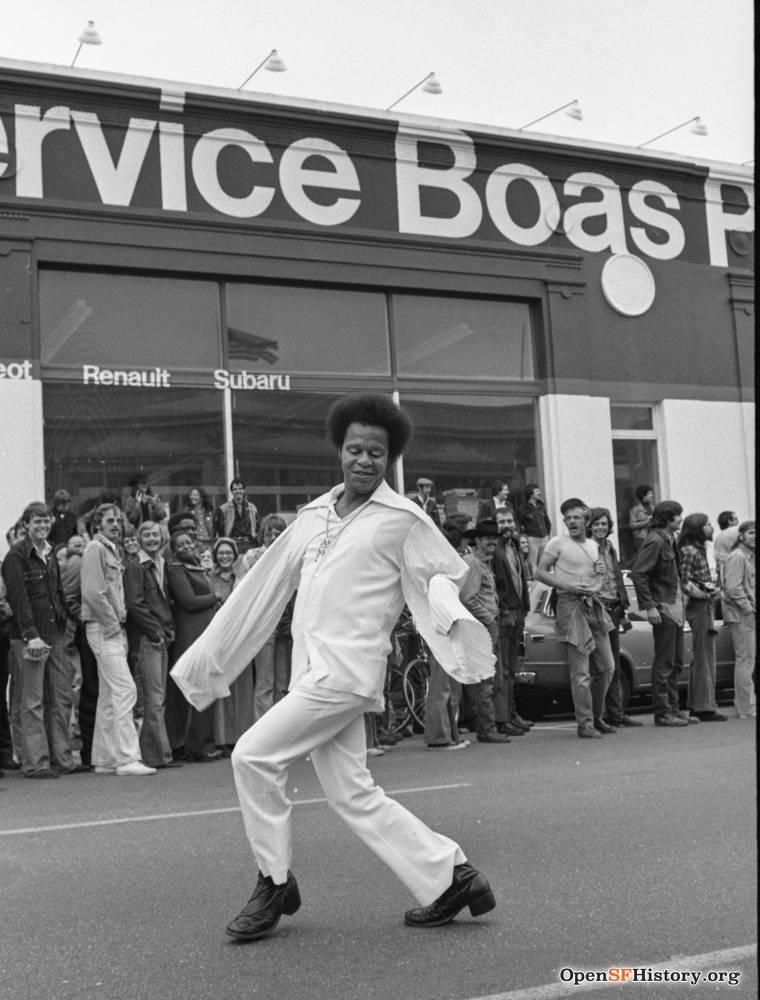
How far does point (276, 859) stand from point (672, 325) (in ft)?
52.8

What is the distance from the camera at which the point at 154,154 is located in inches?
647

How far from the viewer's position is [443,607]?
5.03 metres

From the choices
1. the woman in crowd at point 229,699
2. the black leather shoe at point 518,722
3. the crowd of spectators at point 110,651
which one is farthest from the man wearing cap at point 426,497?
the crowd of spectators at point 110,651

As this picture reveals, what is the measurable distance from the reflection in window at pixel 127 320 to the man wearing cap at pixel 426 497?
3.09 metres

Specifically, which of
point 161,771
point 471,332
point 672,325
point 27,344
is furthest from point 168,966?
point 672,325

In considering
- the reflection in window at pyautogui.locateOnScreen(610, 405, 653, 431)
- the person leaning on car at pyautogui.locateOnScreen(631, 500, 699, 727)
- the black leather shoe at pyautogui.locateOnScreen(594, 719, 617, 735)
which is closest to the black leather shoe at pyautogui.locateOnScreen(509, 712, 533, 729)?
the black leather shoe at pyautogui.locateOnScreen(594, 719, 617, 735)

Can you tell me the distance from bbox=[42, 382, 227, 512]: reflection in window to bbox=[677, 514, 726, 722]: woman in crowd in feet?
19.8

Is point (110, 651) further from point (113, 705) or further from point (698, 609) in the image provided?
point (698, 609)

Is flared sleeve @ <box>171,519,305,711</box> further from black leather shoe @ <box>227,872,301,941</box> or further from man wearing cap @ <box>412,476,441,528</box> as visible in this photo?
man wearing cap @ <box>412,476,441,528</box>

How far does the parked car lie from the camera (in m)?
12.9

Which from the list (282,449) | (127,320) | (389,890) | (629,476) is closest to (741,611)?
(629,476)

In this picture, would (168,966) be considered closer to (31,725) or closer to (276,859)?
(276,859)

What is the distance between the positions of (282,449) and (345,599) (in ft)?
38.6

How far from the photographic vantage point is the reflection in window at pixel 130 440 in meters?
15.5
